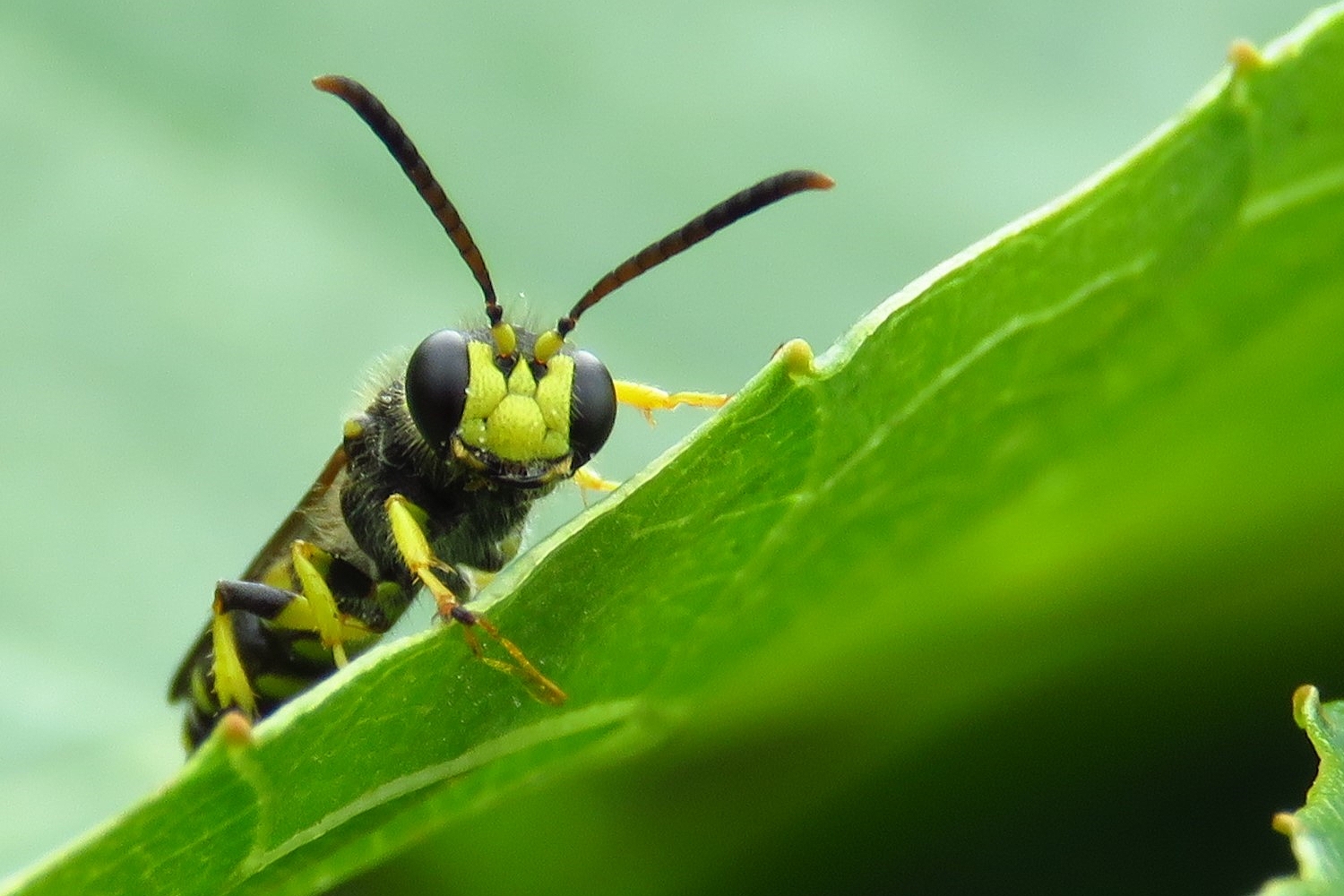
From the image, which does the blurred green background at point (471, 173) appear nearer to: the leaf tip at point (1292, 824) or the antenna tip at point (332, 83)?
the antenna tip at point (332, 83)

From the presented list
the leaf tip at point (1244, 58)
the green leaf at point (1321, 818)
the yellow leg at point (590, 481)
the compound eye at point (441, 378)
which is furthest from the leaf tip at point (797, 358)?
the yellow leg at point (590, 481)

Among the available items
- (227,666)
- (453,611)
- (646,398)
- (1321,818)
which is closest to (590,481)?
Result: (646,398)

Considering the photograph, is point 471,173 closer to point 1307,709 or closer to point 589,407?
point 589,407

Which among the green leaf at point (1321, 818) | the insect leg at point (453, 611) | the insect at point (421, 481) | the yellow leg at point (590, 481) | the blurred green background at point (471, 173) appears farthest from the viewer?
the blurred green background at point (471, 173)

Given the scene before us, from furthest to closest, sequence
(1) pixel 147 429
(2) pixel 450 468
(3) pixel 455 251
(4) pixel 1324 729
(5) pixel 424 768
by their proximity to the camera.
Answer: (3) pixel 455 251 < (1) pixel 147 429 < (2) pixel 450 468 < (5) pixel 424 768 < (4) pixel 1324 729

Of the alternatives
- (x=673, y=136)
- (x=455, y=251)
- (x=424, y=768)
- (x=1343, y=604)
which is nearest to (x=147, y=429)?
(x=455, y=251)

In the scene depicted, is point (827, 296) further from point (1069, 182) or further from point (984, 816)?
point (984, 816)

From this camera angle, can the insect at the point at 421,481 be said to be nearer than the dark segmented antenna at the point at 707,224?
No
